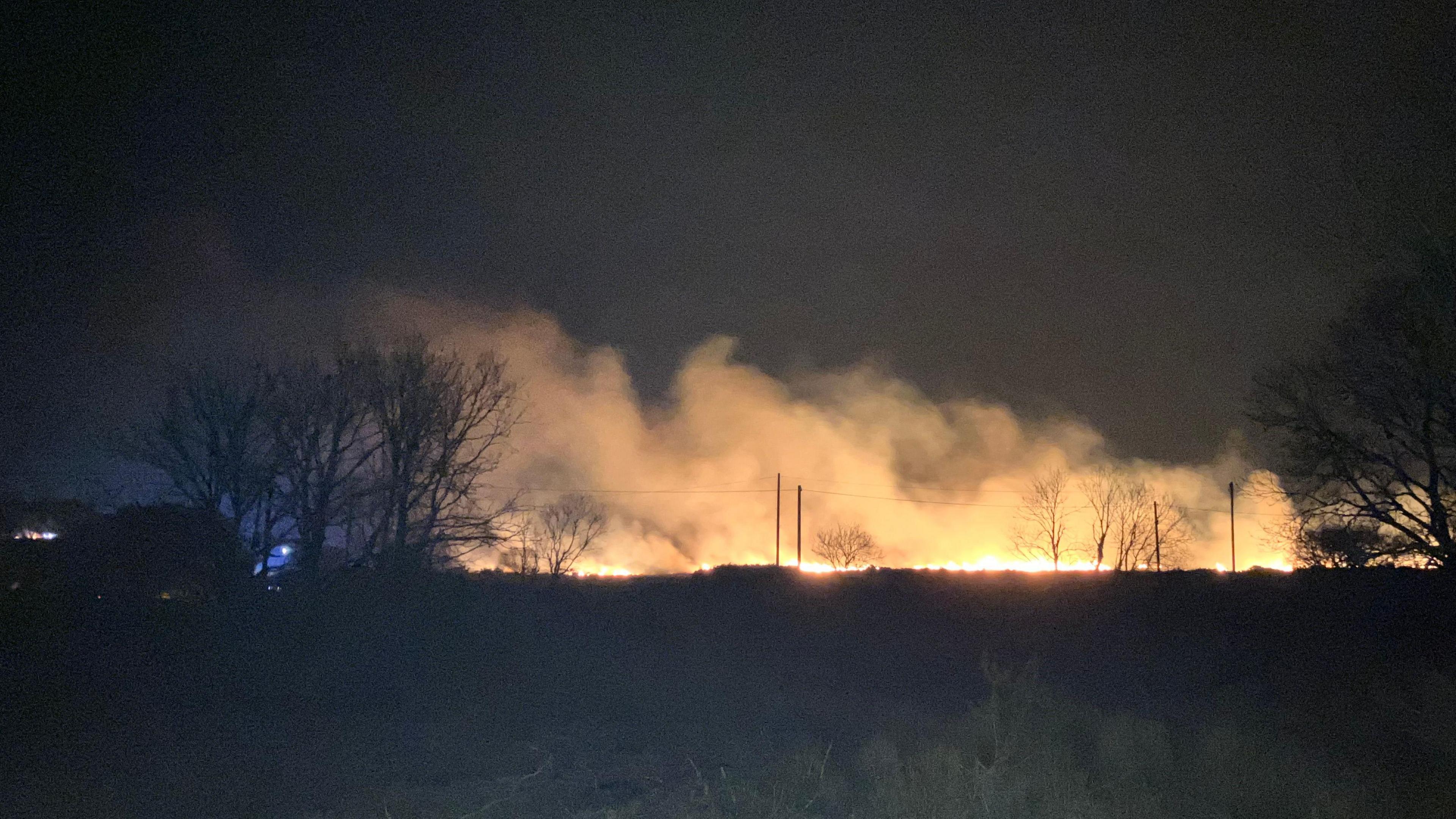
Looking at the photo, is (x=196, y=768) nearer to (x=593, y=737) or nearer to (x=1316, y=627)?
(x=593, y=737)

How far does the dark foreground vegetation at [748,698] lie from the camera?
33.0 ft

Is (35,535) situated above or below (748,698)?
above

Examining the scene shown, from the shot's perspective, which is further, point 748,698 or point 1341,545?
point 1341,545

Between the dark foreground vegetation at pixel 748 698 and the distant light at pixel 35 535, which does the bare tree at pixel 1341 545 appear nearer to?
the dark foreground vegetation at pixel 748 698

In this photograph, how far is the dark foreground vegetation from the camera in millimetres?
10070

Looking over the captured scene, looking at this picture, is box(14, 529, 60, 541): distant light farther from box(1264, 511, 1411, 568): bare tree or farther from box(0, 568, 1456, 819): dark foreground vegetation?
box(1264, 511, 1411, 568): bare tree

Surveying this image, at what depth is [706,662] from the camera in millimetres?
20953

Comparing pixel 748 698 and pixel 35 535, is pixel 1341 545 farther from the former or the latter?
pixel 35 535

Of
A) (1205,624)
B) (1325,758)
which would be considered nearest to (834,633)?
(1205,624)

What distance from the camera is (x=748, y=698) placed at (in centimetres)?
1773

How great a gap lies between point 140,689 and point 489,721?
5.51 m

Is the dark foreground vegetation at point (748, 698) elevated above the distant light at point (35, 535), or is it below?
below

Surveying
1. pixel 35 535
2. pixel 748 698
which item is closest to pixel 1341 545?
pixel 748 698

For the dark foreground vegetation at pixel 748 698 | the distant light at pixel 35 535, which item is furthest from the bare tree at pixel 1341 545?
the distant light at pixel 35 535
